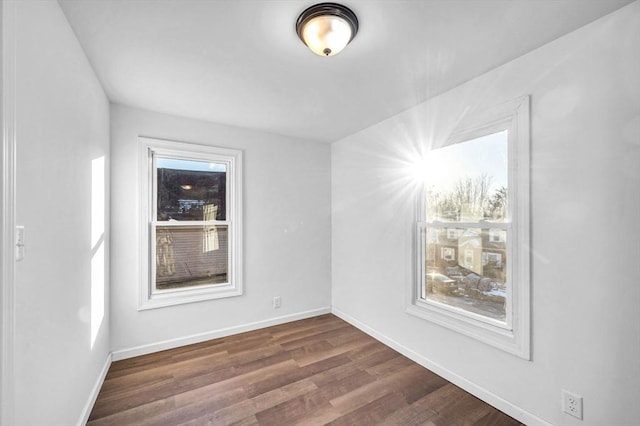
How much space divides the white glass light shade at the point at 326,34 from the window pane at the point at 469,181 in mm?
1400

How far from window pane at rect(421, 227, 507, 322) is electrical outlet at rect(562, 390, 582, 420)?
53 cm

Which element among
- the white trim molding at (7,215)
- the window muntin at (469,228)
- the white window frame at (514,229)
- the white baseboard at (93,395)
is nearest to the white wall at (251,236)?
the white baseboard at (93,395)

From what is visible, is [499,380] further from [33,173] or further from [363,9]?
[33,173]

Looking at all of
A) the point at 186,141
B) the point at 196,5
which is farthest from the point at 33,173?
the point at 186,141

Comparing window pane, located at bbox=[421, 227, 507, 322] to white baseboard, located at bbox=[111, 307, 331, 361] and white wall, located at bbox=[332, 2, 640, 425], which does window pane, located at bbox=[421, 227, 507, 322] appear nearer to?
white wall, located at bbox=[332, 2, 640, 425]

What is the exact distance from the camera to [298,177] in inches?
153

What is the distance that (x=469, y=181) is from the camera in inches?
94.7

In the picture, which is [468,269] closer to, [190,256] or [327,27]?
[327,27]

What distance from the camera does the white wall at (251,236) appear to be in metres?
2.83

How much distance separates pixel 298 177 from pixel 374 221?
1.24m

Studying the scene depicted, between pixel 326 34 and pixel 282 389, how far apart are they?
2.63 m

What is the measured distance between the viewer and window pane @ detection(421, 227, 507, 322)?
216 cm

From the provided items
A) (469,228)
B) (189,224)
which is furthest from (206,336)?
(469,228)

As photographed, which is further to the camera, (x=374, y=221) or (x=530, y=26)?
(x=374, y=221)
